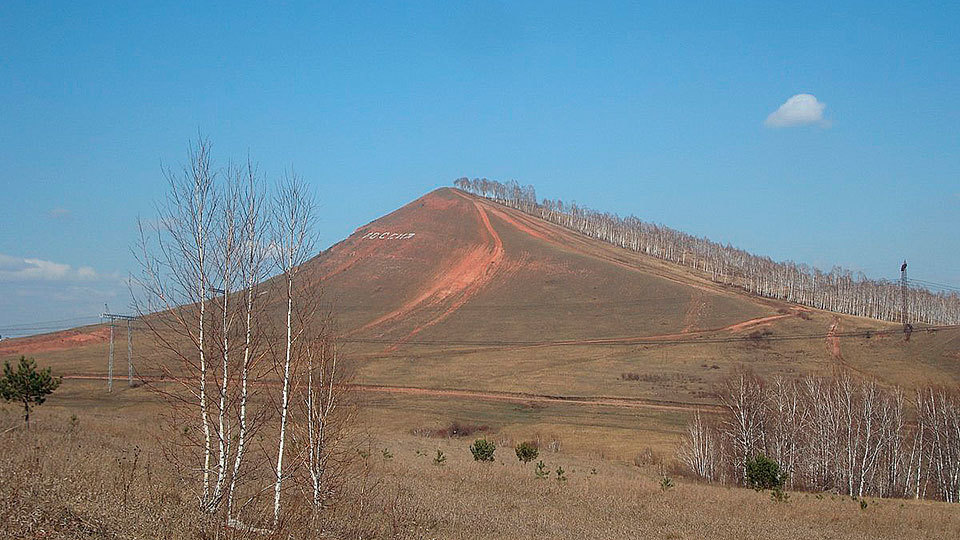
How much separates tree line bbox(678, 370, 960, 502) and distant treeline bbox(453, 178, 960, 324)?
91.8 meters

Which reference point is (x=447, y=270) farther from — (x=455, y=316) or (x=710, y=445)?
(x=710, y=445)

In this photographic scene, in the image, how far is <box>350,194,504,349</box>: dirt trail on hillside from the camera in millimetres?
101750

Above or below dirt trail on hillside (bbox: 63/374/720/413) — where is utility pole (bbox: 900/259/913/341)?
above

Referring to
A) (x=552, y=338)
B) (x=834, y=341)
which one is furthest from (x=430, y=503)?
(x=834, y=341)

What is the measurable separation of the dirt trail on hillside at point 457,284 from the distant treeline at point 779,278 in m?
45.5

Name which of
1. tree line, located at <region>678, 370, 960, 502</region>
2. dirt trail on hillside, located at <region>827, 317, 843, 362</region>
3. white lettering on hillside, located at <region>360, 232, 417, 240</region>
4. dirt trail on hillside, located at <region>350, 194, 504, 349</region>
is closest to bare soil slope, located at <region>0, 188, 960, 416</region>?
dirt trail on hillside, located at <region>827, 317, 843, 362</region>

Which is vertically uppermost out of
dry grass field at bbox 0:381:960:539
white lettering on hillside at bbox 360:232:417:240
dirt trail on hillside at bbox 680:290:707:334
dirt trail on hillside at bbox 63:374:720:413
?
white lettering on hillside at bbox 360:232:417:240

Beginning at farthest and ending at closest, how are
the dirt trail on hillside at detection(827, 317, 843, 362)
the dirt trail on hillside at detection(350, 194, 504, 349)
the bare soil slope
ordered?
the dirt trail on hillside at detection(350, 194, 504, 349)
the dirt trail on hillside at detection(827, 317, 843, 362)
the bare soil slope

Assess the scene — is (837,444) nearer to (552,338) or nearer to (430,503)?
(430,503)

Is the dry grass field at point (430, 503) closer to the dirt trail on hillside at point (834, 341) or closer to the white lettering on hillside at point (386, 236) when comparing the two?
the dirt trail on hillside at point (834, 341)

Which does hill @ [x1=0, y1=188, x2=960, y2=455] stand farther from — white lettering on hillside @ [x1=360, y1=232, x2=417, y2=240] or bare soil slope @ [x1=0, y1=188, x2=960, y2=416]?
white lettering on hillside @ [x1=360, y1=232, x2=417, y2=240]

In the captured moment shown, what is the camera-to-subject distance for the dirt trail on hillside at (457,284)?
4006 inches

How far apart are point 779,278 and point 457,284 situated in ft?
255

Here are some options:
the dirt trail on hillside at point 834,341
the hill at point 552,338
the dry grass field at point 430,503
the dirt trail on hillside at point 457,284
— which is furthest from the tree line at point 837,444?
the dirt trail on hillside at point 457,284
